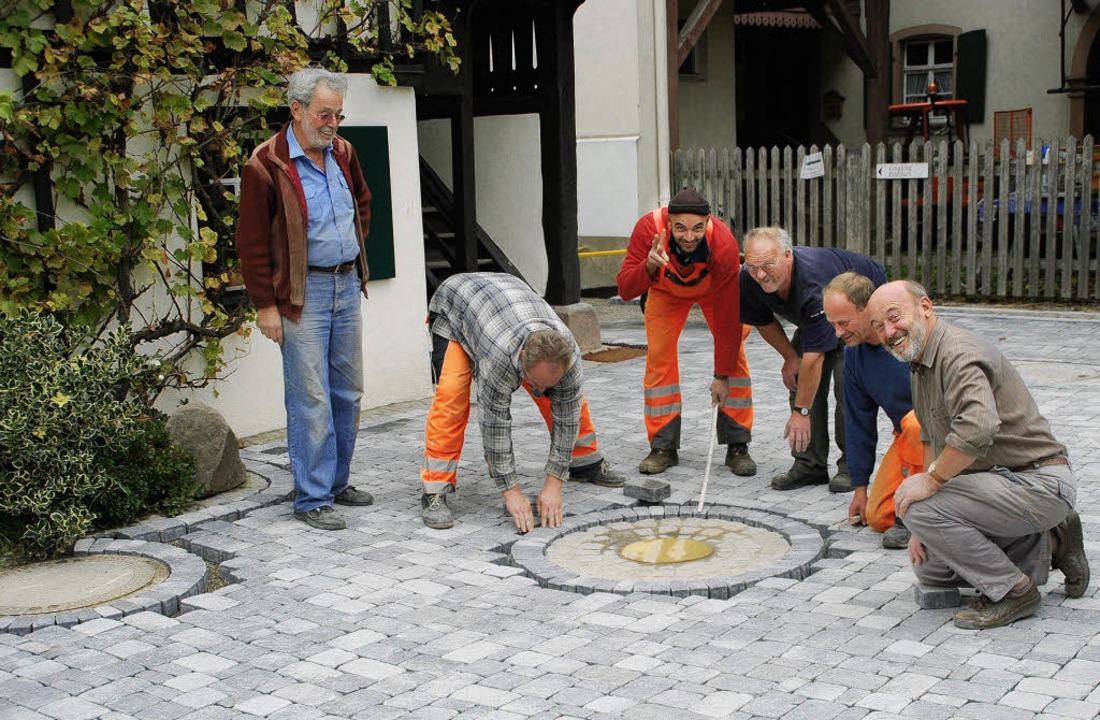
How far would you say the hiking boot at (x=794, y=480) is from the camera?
698cm

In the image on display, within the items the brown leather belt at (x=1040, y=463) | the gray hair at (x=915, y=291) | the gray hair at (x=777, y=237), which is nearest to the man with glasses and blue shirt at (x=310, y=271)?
the gray hair at (x=777, y=237)

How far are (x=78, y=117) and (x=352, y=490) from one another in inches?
104

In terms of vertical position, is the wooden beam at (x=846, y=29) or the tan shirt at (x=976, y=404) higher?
the wooden beam at (x=846, y=29)

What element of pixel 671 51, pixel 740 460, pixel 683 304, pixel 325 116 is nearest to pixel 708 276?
pixel 683 304

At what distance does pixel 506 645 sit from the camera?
4895 millimetres

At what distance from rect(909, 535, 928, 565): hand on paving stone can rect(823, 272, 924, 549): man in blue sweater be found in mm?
665

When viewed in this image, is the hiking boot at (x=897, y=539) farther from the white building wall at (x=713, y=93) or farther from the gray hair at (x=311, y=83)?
the white building wall at (x=713, y=93)

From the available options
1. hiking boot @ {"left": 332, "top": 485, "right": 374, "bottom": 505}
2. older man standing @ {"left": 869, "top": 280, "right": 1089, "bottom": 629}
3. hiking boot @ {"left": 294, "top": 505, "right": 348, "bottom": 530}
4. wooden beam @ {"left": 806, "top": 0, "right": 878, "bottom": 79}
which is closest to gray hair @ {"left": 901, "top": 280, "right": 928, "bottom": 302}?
older man standing @ {"left": 869, "top": 280, "right": 1089, "bottom": 629}

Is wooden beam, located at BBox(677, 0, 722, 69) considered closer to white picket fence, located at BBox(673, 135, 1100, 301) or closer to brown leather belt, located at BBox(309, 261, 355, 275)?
white picket fence, located at BBox(673, 135, 1100, 301)

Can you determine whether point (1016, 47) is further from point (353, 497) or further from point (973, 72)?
point (353, 497)

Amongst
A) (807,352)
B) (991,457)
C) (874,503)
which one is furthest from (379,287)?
(991,457)

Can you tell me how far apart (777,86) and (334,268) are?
17.1m

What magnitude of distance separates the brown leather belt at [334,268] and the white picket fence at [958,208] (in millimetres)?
8464

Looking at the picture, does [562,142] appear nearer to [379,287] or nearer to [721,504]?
[379,287]
